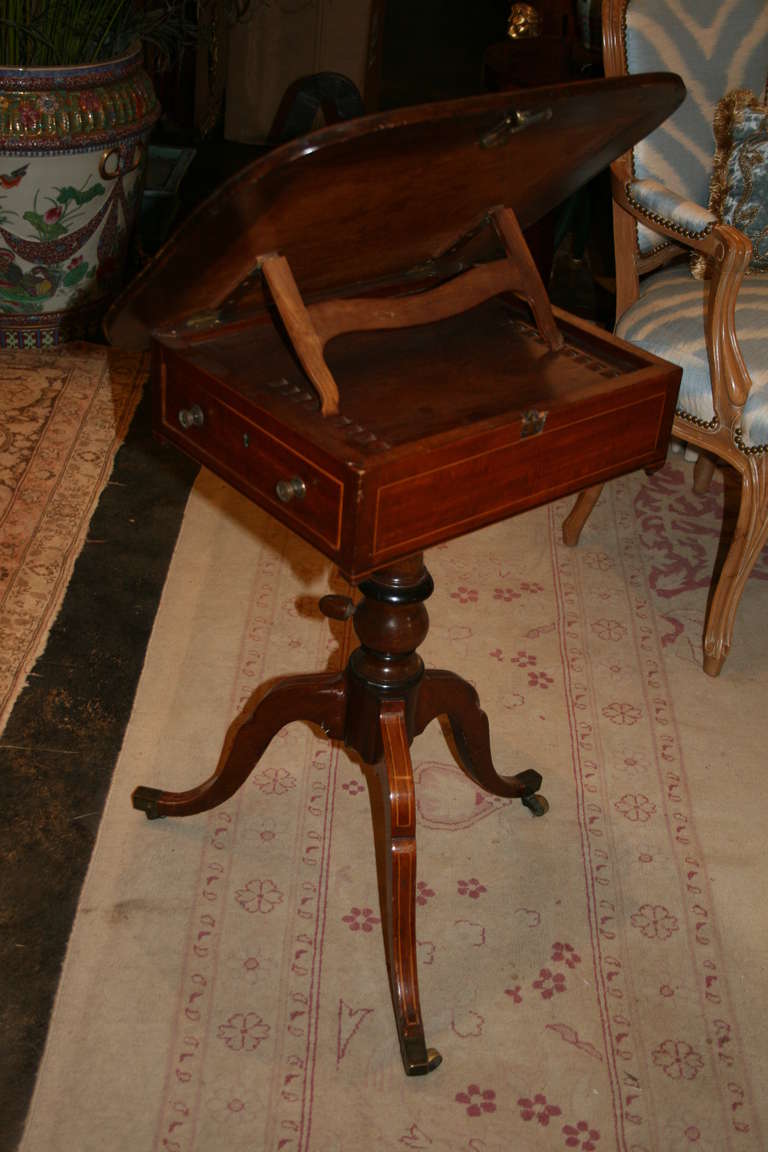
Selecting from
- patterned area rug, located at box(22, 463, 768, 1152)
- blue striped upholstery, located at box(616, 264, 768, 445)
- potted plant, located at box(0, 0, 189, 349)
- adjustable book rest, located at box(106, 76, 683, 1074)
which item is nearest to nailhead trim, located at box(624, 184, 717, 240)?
blue striped upholstery, located at box(616, 264, 768, 445)

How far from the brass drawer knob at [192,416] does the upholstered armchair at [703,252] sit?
1131 mm

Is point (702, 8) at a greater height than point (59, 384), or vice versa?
point (702, 8)

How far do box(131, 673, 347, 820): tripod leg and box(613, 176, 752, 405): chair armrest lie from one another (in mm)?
941

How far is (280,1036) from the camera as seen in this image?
1717 millimetres

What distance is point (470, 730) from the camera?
1.98 m

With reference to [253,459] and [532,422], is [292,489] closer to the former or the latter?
[253,459]

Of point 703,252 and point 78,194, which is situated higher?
point 703,252

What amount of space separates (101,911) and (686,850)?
3.08 ft

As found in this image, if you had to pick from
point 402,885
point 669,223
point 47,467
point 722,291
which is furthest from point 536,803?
point 47,467

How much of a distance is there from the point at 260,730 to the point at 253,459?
1.83 ft

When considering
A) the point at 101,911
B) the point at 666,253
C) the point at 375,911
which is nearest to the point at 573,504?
the point at 666,253

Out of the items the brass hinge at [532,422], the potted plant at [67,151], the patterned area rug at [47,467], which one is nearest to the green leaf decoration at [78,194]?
the potted plant at [67,151]

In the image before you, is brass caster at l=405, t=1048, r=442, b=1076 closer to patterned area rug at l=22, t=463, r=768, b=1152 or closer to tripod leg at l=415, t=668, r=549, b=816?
patterned area rug at l=22, t=463, r=768, b=1152

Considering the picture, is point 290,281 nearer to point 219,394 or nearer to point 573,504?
point 219,394
